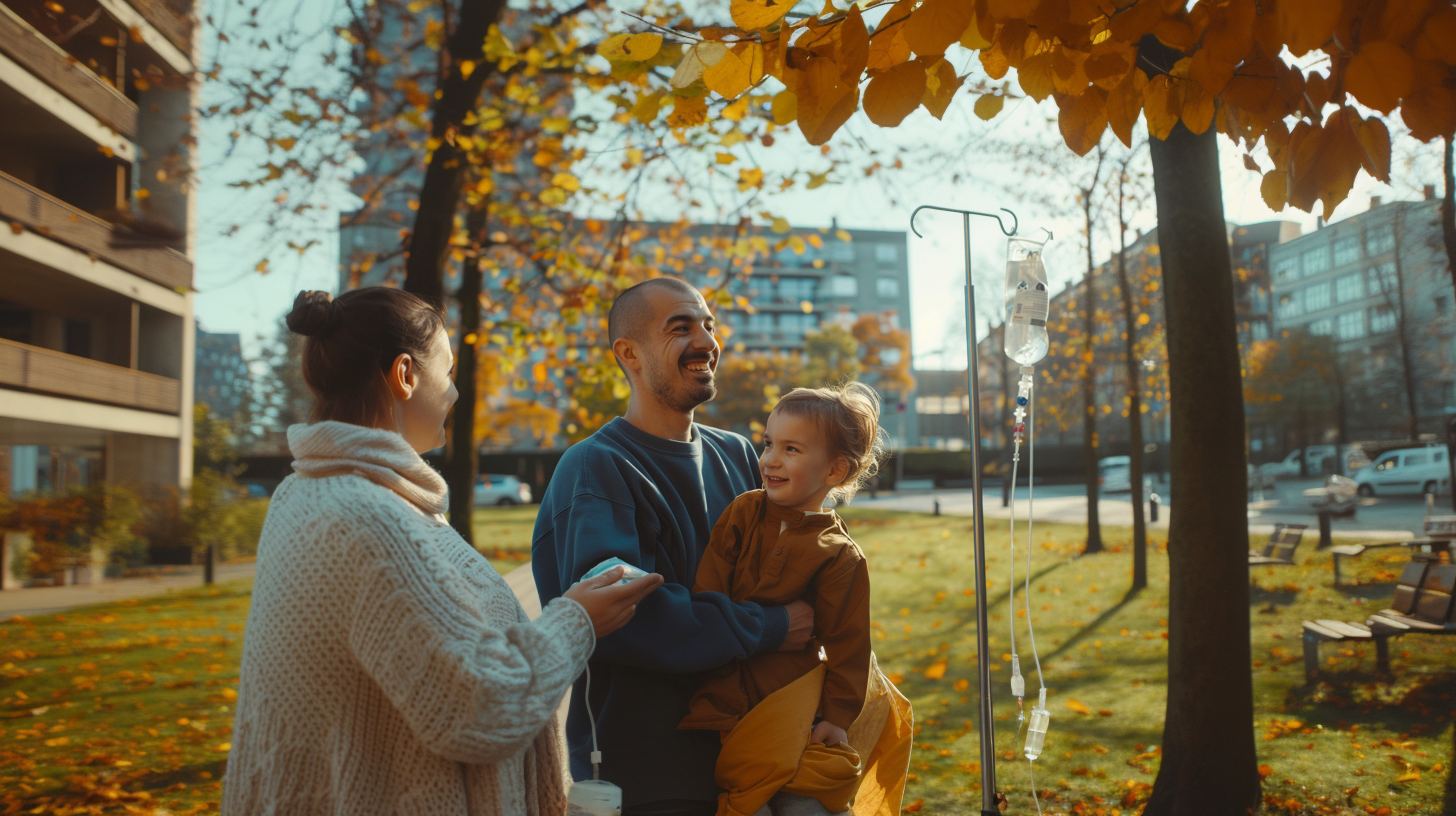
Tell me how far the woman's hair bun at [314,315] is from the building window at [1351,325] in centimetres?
1315

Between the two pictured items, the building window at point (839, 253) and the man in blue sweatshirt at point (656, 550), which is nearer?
the man in blue sweatshirt at point (656, 550)

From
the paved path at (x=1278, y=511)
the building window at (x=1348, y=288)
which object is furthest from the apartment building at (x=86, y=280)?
the paved path at (x=1278, y=511)

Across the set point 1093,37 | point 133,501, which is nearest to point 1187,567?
point 1093,37

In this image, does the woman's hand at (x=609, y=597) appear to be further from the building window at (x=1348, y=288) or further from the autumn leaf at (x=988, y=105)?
the building window at (x=1348, y=288)

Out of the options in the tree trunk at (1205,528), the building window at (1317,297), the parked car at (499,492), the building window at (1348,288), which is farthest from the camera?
the parked car at (499,492)

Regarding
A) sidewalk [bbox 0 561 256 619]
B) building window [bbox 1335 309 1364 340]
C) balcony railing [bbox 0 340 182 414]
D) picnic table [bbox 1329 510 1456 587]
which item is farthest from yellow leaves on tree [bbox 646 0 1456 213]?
balcony railing [bbox 0 340 182 414]

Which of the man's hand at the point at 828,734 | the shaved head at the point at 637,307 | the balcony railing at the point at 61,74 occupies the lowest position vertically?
the man's hand at the point at 828,734

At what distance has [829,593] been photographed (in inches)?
89.3

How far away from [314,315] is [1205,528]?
12.5 ft

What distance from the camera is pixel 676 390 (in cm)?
247

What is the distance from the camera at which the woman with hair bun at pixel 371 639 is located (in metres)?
1.51

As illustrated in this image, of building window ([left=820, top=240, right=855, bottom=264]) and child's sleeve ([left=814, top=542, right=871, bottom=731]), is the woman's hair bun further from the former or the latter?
building window ([left=820, top=240, right=855, bottom=264])

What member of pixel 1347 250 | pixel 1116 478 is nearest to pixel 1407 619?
pixel 1347 250

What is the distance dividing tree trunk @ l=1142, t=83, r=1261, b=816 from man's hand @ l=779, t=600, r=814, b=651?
2.58 meters
